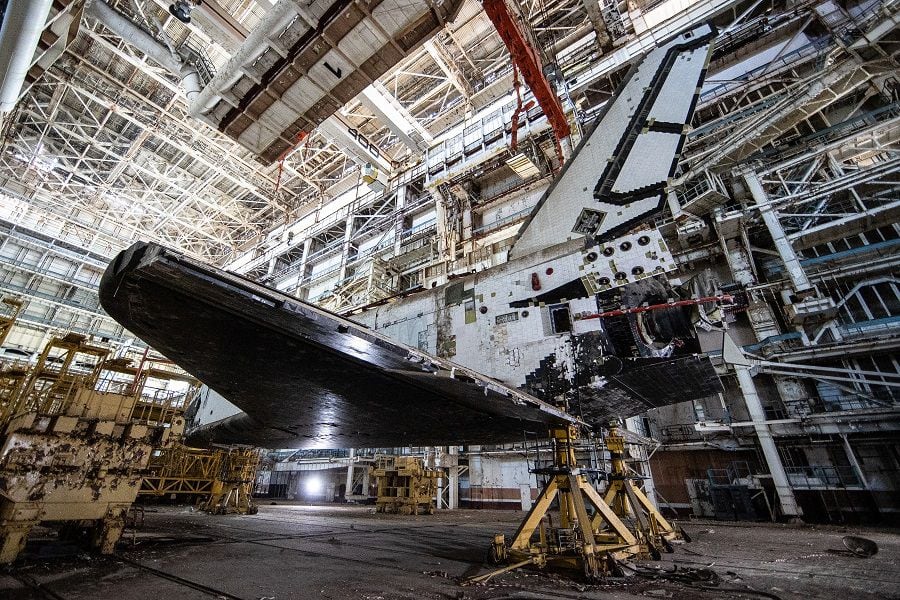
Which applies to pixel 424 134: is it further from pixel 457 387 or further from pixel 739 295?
pixel 457 387

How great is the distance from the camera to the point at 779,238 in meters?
13.1

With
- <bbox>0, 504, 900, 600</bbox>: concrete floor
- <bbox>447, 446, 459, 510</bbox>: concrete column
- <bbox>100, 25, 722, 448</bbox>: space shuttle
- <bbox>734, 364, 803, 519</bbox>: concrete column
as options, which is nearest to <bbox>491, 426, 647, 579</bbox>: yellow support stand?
<bbox>0, 504, 900, 600</bbox>: concrete floor

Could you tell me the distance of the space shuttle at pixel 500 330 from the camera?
2.64 meters

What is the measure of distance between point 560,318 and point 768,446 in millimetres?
12939

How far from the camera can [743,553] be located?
5184mm

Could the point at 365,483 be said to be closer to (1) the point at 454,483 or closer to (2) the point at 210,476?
(1) the point at 454,483

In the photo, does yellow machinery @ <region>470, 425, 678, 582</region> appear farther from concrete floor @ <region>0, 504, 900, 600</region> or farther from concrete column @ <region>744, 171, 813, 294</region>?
concrete column @ <region>744, 171, 813, 294</region>

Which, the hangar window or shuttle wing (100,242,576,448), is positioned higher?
the hangar window

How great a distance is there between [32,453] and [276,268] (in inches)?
1009

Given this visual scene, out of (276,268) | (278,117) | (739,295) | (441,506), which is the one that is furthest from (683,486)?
(276,268)

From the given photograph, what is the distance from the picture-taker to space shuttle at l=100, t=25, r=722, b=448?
2.64 metres

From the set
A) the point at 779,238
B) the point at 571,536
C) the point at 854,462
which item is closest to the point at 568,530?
the point at 571,536

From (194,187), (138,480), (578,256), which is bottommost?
(138,480)

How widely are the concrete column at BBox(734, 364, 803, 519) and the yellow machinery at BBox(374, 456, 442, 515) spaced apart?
38.9 feet
